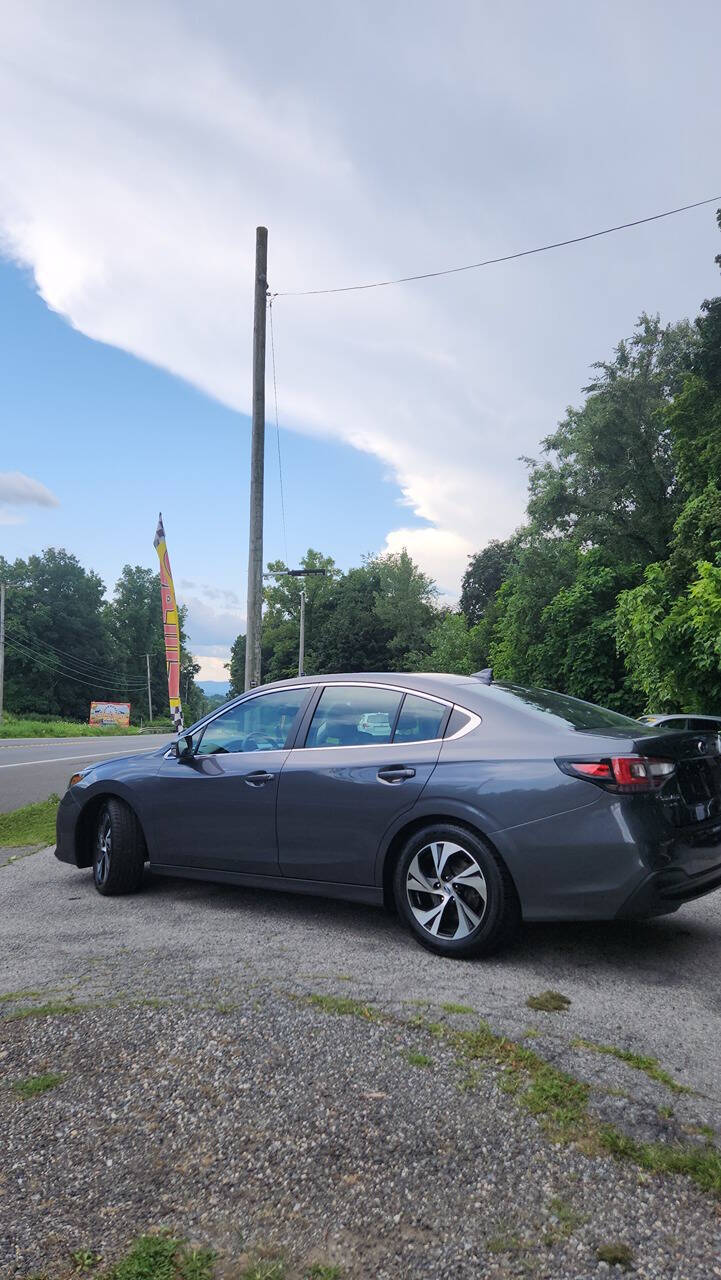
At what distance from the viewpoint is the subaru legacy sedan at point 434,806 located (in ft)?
12.9

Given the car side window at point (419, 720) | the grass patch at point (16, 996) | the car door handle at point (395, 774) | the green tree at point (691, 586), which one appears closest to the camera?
the grass patch at point (16, 996)

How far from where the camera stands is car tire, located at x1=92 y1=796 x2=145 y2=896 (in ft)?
18.3

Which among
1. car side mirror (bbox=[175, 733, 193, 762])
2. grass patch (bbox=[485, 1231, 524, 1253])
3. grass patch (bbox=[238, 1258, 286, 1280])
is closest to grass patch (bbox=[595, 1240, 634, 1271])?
grass patch (bbox=[485, 1231, 524, 1253])

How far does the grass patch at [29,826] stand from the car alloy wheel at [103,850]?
2504mm

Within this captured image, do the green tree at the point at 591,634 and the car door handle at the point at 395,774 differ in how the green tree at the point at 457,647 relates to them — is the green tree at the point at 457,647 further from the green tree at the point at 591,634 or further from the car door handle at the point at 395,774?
the car door handle at the point at 395,774

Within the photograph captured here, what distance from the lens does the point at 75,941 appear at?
458 centimetres

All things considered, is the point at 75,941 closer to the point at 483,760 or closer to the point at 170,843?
the point at 170,843

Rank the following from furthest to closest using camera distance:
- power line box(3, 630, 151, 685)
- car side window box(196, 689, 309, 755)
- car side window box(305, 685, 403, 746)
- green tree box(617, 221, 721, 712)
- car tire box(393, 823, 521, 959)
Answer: power line box(3, 630, 151, 685) < green tree box(617, 221, 721, 712) < car side window box(196, 689, 309, 755) < car side window box(305, 685, 403, 746) < car tire box(393, 823, 521, 959)

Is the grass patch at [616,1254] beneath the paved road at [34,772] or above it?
above

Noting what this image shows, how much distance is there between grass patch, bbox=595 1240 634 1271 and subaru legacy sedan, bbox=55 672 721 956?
194 cm

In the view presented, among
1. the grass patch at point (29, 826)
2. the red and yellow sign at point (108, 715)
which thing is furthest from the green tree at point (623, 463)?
the red and yellow sign at point (108, 715)

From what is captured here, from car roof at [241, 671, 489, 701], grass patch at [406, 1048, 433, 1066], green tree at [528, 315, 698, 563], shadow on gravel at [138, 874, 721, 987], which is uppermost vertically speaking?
green tree at [528, 315, 698, 563]

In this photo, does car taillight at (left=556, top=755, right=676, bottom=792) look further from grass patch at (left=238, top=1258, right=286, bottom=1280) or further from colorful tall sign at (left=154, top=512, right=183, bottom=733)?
colorful tall sign at (left=154, top=512, right=183, bottom=733)

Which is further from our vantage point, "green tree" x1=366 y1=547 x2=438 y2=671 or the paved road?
"green tree" x1=366 y1=547 x2=438 y2=671
